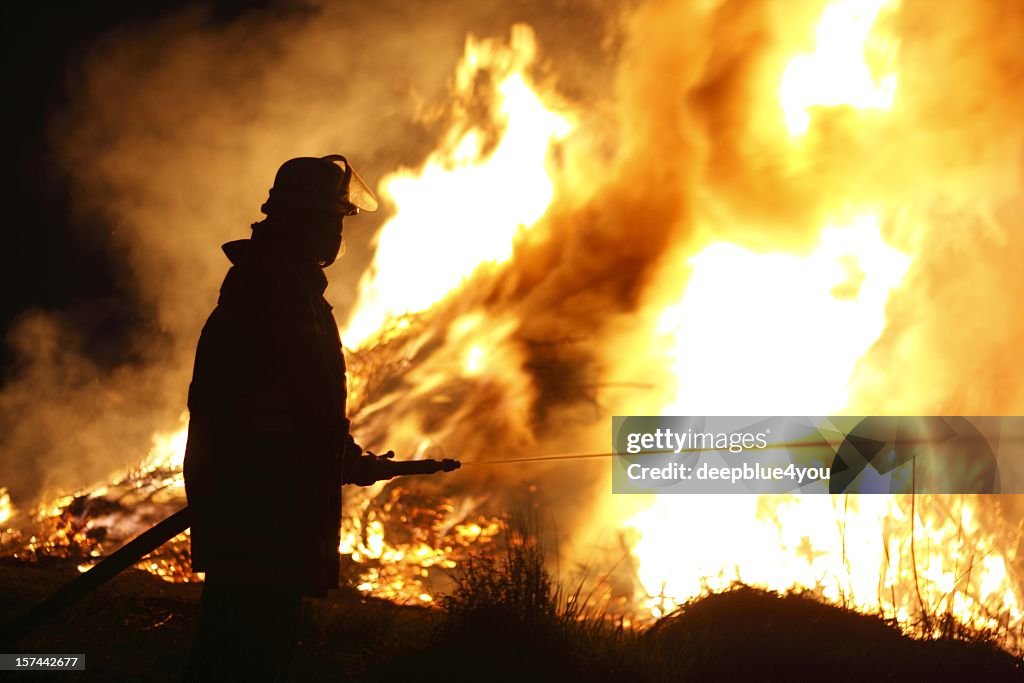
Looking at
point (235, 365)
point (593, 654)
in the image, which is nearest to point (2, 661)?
point (235, 365)

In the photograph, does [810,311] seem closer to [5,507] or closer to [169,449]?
[169,449]

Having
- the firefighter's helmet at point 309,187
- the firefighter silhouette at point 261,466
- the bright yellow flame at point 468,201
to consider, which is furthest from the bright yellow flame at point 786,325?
the firefighter silhouette at point 261,466

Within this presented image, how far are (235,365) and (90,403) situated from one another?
7.57 m

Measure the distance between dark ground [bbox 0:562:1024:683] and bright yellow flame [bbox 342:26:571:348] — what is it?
3.69 metres

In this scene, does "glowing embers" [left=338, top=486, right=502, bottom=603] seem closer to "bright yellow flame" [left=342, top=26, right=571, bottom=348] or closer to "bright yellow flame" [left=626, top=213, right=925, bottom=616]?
"bright yellow flame" [left=626, top=213, right=925, bottom=616]

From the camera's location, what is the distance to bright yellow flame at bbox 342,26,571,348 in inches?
299

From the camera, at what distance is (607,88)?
7.61m

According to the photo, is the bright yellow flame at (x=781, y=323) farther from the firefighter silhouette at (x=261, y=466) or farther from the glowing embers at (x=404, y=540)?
the firefighter silhouette at (x=261, y=466)

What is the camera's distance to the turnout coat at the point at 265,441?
289cm

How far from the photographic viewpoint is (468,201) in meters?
7.82

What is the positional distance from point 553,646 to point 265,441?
1.95 metres

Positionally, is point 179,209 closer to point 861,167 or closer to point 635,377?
point 635,377

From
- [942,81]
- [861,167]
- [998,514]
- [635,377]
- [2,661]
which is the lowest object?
[2,661]

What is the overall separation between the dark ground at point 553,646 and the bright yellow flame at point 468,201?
369 cm
